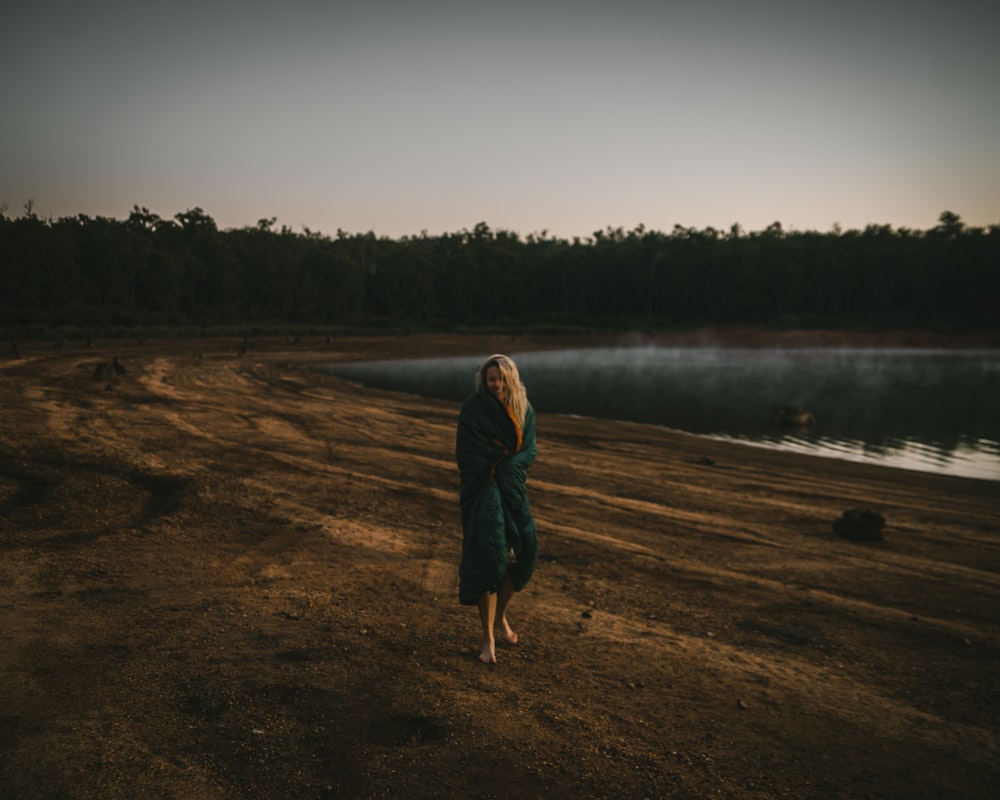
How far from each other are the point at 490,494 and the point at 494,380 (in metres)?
0.72

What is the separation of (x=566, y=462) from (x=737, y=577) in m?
5.76

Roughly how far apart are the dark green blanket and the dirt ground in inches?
28.7

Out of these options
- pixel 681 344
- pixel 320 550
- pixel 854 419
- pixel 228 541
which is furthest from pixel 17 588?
pixel 681 344

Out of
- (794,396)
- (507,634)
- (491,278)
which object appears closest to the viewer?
(507,634)

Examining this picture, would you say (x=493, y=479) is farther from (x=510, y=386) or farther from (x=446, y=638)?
(x=446, y=638)

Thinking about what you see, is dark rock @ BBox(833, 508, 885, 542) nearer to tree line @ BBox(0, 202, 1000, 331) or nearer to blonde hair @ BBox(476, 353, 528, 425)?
blonde hair @ BBox(476, 353, 528, 425)

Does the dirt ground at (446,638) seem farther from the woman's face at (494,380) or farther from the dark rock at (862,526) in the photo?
the woman's face at (494,380)

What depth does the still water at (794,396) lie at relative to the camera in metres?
17.5

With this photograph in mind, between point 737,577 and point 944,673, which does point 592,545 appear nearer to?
point 737,577

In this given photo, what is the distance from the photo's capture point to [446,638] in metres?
4.71

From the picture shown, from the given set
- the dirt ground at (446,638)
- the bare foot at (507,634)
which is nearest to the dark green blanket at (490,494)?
the bare foot at (507,634)

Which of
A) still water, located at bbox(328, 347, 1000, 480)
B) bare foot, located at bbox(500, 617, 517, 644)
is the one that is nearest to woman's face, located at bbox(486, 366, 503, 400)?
bare foot, located at bbox(500, 617, 517, 644)

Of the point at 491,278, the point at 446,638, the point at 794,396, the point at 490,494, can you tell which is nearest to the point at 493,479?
the point at 490,494

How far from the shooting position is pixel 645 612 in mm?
5500
